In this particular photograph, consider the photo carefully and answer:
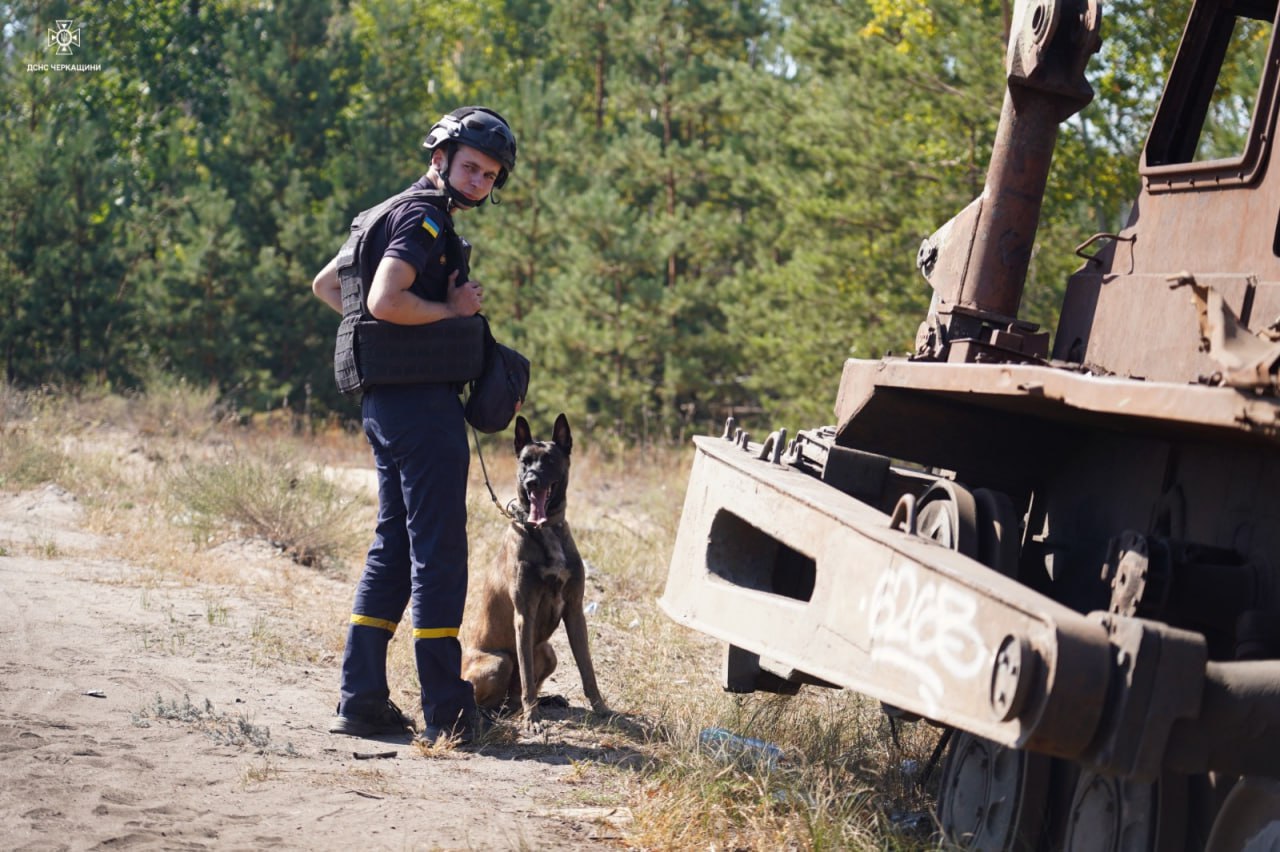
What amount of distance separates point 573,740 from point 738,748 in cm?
113

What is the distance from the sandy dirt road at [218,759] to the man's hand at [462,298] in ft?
5.47

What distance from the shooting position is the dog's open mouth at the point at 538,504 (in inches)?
256

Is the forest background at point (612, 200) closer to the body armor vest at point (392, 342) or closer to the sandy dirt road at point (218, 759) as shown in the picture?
the body armor vest at point (392, 342)

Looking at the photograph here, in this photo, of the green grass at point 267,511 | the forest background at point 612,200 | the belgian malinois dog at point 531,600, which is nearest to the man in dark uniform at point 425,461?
the belgian malinois dog at point 531,600

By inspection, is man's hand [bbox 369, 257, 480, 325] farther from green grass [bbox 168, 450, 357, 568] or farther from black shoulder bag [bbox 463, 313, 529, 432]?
green grass [bbox 168, 450, 357, 568]

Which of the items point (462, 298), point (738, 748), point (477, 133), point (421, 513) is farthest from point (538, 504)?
point (738, 748)

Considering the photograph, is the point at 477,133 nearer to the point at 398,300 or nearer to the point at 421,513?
the point at 398,300

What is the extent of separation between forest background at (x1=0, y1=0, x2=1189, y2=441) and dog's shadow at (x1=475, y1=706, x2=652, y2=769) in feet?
36.1

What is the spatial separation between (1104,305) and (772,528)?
3.69 ft

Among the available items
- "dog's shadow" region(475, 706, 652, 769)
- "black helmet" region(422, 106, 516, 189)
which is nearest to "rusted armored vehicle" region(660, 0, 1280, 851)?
"dog's shadow" region(475, 706, 652, 769)

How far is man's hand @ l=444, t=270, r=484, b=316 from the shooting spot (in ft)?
18.4

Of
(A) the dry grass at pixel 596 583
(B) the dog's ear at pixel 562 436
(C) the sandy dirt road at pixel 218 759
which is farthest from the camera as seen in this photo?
(B) the dog's ear at pixel 562 436

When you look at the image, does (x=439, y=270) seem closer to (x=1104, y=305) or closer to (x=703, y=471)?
(x=703, y=471)

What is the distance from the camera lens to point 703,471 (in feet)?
16.3
